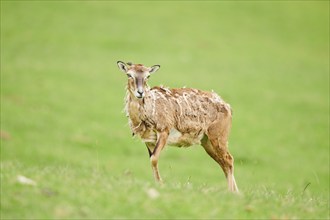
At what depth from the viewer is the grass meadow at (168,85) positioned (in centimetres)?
1089

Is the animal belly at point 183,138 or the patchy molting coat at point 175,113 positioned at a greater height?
the patchy molting coat at point 175,113

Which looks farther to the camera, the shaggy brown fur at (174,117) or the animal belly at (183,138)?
the animal belly at (183,138)

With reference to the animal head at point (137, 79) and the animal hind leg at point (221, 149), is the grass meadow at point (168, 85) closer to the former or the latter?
the animal hind leg at point (221, 149)

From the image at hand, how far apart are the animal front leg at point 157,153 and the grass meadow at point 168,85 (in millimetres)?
378

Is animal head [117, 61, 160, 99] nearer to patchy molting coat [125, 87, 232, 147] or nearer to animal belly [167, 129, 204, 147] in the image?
patchy molting coat [125, 87, 232, 147]

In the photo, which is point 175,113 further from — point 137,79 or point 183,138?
point 137,79

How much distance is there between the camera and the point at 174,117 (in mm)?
14070

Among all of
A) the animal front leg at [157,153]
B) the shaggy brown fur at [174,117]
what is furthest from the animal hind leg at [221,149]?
the animal front leg at [157,153]

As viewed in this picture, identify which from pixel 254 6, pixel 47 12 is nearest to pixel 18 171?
pixel 47 12

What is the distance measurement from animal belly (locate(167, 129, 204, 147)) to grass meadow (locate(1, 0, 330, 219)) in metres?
0.89

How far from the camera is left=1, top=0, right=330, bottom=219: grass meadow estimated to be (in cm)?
1089

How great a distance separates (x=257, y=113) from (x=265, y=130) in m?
2.92

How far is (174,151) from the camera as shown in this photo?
34156mm

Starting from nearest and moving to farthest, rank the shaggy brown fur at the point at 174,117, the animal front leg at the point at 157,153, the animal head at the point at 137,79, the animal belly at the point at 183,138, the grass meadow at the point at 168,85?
the grass meadow at the point at 168,85
the animal front leg at the point at 157,153
the animal head at the point at 137,79
the shaggy brown fur at the point at 174,117
the animal belly at the point at 183,138
